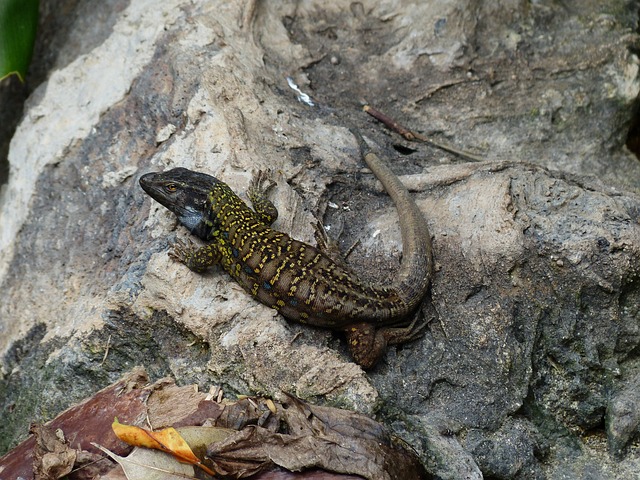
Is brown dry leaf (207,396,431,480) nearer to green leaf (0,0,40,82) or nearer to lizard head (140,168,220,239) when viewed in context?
lizard head (140,168,220,239)

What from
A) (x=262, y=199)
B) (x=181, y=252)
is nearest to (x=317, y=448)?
(x=181, y=252)

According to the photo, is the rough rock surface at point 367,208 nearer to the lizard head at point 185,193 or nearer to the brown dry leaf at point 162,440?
the lizard head at point 185,193

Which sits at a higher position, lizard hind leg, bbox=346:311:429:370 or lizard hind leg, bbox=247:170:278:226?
lizard hind leg, bbox=247:170:278:226

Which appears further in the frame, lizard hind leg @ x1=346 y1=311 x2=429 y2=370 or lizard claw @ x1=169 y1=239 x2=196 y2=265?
lizard claw @ x1=169 y1=239 x2=196 y2=265

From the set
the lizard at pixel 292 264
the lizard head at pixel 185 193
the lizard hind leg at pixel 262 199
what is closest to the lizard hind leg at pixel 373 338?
the lizard at pixel 292 264

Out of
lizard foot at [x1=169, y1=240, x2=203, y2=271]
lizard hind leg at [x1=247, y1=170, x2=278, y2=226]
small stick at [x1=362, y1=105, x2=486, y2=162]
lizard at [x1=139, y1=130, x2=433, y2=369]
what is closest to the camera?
lizard at [x1=139, y1=130, x2=433, y2=369]

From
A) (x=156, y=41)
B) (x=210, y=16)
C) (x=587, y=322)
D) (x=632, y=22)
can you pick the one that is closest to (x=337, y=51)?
(x=210, y=16)

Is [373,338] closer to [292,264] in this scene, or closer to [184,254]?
[292,264]

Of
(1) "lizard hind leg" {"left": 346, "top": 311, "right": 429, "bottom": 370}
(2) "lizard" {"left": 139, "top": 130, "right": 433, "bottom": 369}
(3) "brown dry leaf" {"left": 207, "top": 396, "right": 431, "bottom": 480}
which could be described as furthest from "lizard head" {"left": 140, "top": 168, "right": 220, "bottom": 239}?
(3) "brown dry leaf" {"left": 207, "top": 396, "right": 431, "bottom": 480}
